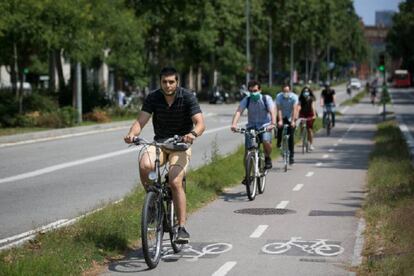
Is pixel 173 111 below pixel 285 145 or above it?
above

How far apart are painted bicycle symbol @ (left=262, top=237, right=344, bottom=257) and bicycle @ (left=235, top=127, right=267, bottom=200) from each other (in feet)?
11.3

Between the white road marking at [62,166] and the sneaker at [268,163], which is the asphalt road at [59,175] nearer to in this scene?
the white road marking at [62,166]

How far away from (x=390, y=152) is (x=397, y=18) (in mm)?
87834

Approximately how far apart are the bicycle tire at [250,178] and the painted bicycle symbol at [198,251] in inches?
141

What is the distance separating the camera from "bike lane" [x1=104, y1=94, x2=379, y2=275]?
7.59 meters

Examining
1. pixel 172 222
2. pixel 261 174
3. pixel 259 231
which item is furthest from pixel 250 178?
pixel 172 222

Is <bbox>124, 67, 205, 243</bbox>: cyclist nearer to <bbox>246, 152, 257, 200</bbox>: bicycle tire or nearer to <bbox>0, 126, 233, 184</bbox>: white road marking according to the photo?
<bbox>246, 152, 257, 200</bbox>: bicycle tire

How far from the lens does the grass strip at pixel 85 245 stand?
22.5 ft

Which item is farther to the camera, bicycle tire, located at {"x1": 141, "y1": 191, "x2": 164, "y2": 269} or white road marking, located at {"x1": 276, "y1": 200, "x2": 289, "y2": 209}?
white road marking, located at {"x1": 276, "y1": 200, "x2": 289, "y2": 209}

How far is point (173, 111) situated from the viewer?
7949mm

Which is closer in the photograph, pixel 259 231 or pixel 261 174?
pixel 259 231

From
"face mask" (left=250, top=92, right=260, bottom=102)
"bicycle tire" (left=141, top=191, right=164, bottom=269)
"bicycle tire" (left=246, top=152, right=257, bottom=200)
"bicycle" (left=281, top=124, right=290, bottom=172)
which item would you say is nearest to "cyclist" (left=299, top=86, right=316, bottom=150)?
"bicycle" (left=281, top=124, right=290, bottom=172)

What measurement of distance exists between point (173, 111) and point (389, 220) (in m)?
3.24

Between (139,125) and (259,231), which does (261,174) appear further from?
(139,125)
